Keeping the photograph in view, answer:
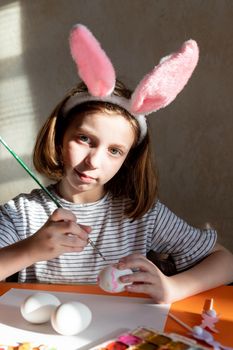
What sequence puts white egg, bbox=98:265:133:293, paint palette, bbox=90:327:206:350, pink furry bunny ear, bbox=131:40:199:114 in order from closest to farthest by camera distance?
paint palette, bbox=90:327:206:350, white egg, bbox=98:265:133:293, pink furry bunny ear, bbox=131:40:199:114

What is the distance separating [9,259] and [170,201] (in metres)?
0.99

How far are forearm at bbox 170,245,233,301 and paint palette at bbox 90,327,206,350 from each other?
166mm

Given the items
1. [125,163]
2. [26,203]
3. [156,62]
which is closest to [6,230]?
[26,203]

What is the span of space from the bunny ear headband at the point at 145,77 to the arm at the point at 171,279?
0.32 metres

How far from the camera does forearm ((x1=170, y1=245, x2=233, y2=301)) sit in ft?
2.66

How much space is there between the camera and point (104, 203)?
1.11 m

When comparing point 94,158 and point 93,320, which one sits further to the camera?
point 94,158

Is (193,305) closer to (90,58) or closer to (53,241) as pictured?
(53,241)

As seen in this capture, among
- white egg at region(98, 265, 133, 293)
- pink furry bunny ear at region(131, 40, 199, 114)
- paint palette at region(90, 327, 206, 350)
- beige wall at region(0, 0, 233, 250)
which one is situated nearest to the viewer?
paint palette at region(90, 327, 206, 350)

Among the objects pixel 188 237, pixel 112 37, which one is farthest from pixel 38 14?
pixel 188 237

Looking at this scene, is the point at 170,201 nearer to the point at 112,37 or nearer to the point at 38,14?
the point at 112,37

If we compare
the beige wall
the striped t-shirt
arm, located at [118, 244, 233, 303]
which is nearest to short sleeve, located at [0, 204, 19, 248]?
the striped t-shirt

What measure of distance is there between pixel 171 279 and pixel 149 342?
240 millimetres

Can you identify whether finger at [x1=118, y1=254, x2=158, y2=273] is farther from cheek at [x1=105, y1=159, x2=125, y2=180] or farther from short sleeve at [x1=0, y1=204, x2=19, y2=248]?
short sleeve at [x1=0, y1=204, x2=19, y2=248]
